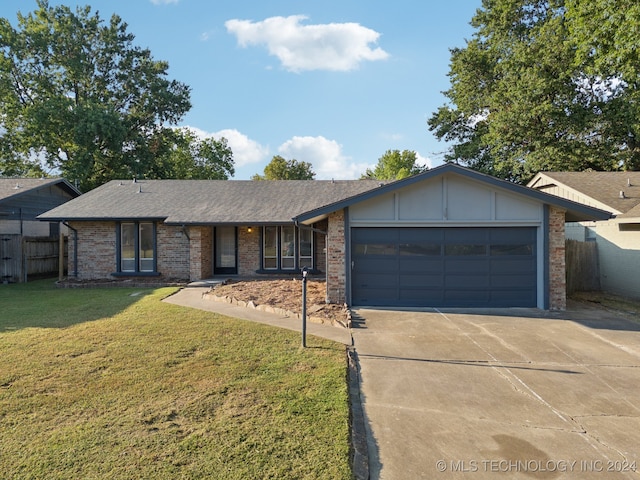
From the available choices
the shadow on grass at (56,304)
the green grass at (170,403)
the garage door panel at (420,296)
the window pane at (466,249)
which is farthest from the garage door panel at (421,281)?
the shadow on grass at (56,304)

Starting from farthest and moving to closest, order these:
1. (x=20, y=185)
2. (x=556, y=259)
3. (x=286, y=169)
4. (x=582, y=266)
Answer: (x=286, y=169) → (x=20, y=185) → (x=582, y=266) → (x=556, y=259)

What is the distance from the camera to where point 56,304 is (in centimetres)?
1022

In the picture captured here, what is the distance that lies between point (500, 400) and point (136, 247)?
47.2 ft

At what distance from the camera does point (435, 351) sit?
6.41m

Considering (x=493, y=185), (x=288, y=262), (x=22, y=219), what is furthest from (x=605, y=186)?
(x=22, y=219)

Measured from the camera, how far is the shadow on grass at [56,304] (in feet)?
27.0

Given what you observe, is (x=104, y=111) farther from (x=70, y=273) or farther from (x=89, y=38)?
(x=70, y=273)

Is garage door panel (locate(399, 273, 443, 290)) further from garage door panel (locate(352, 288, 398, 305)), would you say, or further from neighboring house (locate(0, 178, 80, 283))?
neighboring house (locate(0, 178, 80, 283))

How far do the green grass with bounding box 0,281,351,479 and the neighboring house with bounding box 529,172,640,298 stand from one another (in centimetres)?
1101

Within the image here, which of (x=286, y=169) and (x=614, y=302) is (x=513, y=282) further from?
(x=286, y=169)

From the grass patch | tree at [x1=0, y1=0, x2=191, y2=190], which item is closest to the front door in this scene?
the grass patch

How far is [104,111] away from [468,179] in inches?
1038

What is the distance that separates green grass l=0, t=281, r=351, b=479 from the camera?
3.21 m

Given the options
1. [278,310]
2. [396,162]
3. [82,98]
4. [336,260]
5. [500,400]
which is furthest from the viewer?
[396,162]
